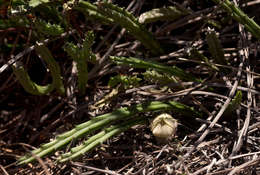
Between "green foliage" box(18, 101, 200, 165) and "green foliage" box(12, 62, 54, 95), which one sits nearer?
"green foliage" box(18, 101, 200, 165)

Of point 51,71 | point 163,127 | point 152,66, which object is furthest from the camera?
point 51,71

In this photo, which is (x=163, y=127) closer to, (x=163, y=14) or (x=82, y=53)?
(x=82, y=53)

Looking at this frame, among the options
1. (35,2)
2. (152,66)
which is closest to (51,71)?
(35,2)

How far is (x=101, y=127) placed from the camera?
4.22ft

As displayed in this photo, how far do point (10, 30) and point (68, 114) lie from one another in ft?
1.53

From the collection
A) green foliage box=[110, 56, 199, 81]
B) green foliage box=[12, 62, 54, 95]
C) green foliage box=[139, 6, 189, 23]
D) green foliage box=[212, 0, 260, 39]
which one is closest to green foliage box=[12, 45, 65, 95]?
green foliage box=[12, 62, 54, 95]

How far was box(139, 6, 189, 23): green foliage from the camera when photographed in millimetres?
1543

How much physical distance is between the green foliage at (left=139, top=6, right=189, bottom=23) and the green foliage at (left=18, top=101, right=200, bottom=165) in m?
0.39

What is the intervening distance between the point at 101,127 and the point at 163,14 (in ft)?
1.96

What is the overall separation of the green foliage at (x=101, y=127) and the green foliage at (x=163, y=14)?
39cm

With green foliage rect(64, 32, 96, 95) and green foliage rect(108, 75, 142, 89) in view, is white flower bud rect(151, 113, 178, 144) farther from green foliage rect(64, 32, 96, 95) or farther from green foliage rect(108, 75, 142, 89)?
green foliage rect(64, 32, 96, 95)

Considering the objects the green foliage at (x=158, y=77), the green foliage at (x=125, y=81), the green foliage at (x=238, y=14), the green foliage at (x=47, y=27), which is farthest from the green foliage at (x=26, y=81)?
the green foliage at (x=238, y=14)

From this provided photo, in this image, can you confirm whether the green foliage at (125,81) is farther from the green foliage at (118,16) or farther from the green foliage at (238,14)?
the green foliage at (238,14)

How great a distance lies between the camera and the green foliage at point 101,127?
48.1 inches
